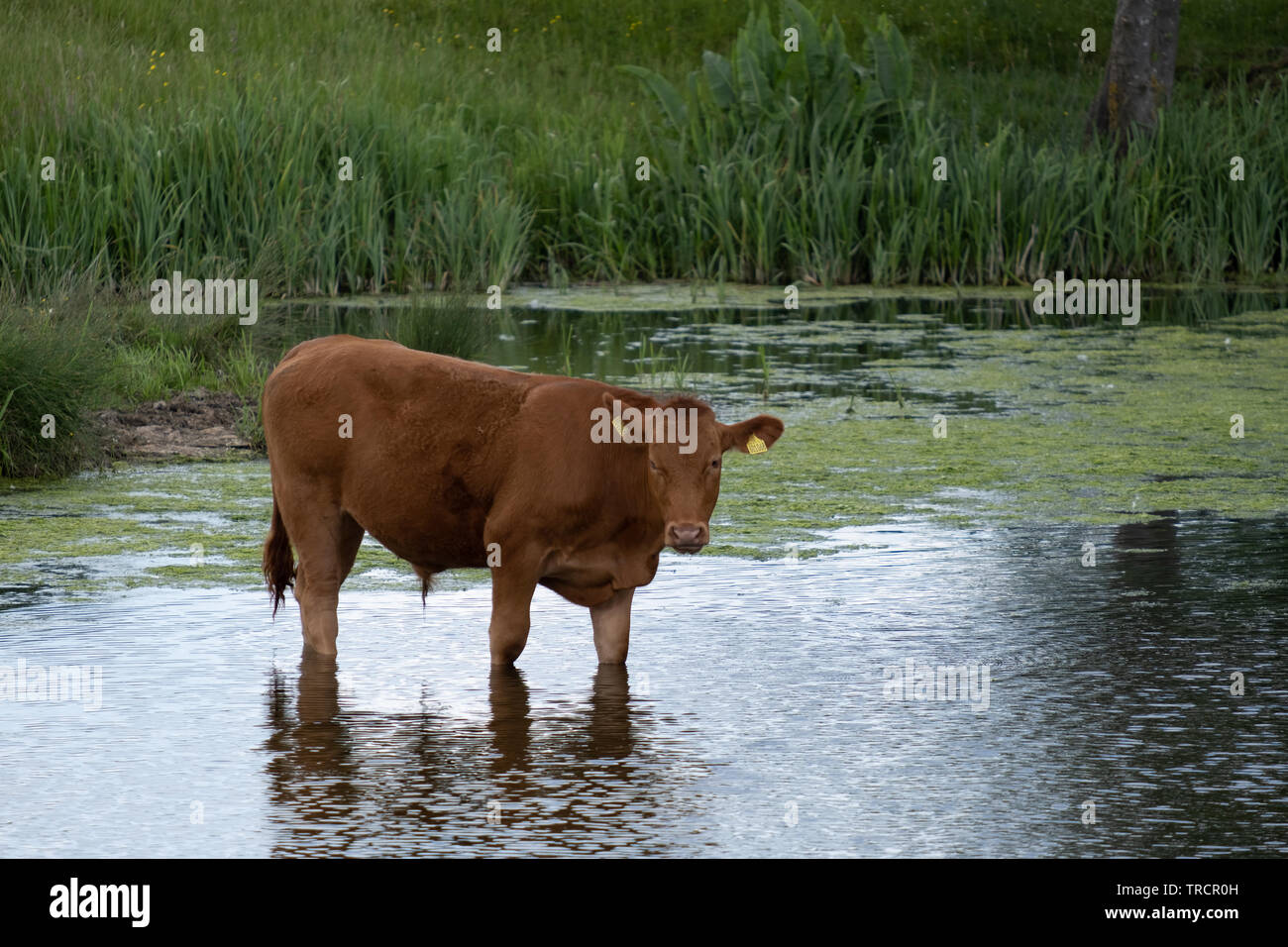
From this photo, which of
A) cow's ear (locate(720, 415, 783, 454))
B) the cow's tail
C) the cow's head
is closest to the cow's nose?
the cow's head

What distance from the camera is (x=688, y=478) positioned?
5.68 m

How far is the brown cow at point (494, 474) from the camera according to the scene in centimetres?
586

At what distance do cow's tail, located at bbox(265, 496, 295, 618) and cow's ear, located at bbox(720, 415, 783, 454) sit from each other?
63.5 inches

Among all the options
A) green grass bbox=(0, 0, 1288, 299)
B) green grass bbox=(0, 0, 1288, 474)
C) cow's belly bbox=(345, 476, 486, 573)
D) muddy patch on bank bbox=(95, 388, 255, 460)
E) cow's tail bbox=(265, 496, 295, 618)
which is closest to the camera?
cow's belly bbox=(345, 476, 486, 573)

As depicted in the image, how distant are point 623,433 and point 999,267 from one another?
11.7m

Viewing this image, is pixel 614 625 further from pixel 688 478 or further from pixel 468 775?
pixel 468 775

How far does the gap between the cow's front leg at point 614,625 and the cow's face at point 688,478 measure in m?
0.45

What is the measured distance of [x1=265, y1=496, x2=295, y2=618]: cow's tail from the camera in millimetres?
6609

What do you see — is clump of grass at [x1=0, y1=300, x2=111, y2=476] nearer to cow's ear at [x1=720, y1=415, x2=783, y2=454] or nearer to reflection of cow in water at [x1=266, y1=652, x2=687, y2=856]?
reflection of cow in water at [x1=266, y1=652, x2=687, y2=856]

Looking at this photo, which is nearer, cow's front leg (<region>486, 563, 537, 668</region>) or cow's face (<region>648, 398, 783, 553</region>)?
cow's face (<region>648, 398, 783, 553</region>)

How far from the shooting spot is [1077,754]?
5227 mm
